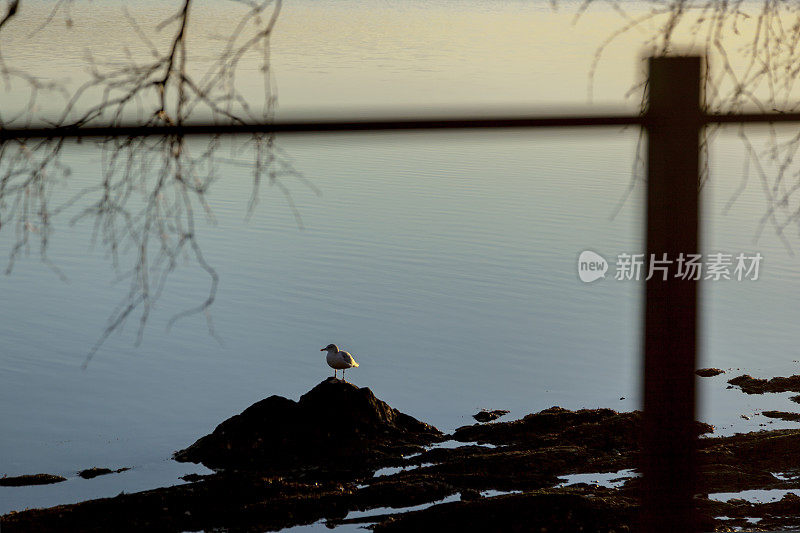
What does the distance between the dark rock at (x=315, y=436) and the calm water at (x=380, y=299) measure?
3.88ft

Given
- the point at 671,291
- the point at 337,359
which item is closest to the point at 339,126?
the point at 671,291

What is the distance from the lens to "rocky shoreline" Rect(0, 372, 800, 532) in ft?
26.5

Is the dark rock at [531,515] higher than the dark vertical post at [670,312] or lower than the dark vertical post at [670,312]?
lower

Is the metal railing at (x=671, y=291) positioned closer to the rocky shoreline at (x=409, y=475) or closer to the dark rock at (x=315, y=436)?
the rocky shoreline at (x=409, y=475)

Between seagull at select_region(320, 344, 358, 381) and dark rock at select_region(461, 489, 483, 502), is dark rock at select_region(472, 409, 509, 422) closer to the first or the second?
seagull at select_region(320, 344, 358, 381)

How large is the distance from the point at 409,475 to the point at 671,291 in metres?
9.98

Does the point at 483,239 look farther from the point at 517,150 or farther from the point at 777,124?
the point at 777,124

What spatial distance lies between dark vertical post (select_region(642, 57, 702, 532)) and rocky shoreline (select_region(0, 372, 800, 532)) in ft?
16.1

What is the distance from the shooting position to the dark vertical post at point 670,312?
1.70 metres

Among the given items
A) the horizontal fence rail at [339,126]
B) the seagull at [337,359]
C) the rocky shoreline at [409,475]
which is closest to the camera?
the horizontal fence rail at [339,126]

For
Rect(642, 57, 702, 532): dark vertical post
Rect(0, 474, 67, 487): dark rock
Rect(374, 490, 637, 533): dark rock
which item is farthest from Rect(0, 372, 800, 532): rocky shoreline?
Rect(642, 57, 702, 532): dark vertical post

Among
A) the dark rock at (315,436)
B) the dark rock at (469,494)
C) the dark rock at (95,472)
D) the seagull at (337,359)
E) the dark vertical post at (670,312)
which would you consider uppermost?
the dark vertical post at (670,312)

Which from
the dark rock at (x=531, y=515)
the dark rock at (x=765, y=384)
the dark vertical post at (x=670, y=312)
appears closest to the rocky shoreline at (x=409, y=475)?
the dark rock at (x=531, y=515)

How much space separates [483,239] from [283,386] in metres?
6.79
